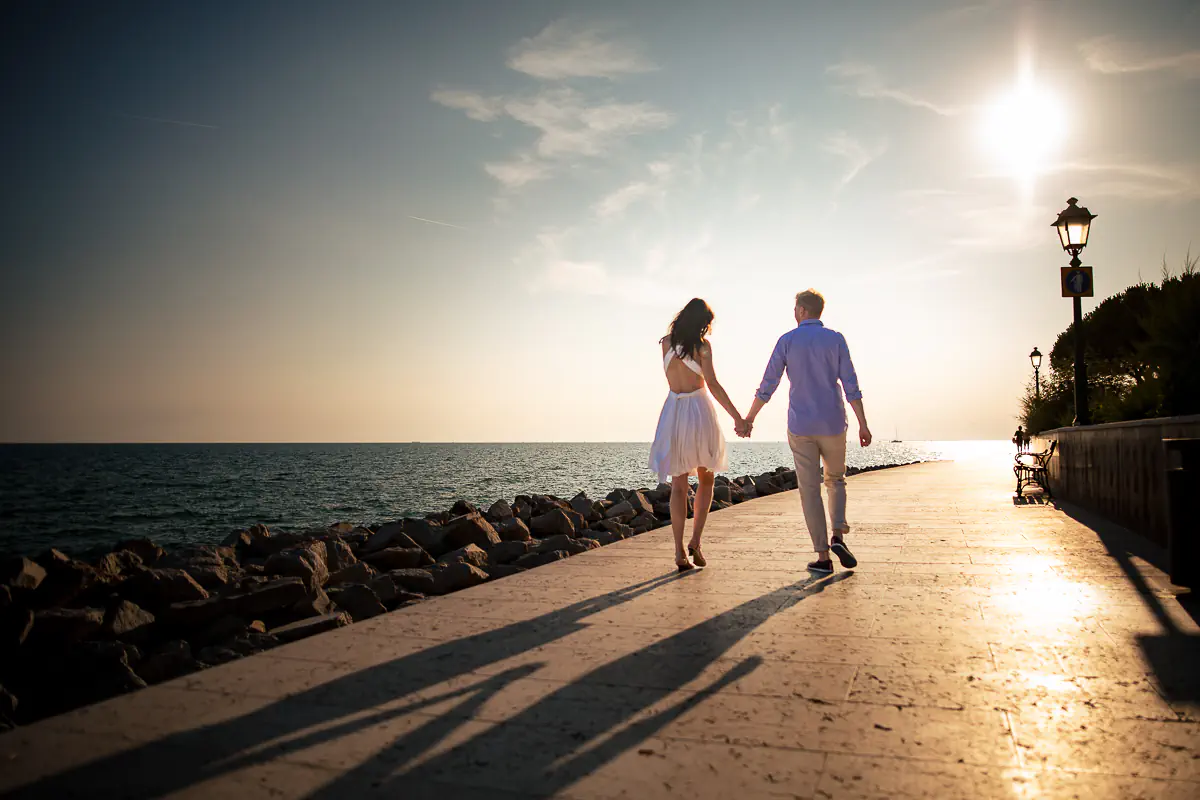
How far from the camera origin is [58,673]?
18.6ft

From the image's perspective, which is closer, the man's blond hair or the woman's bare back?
the woman's bare back

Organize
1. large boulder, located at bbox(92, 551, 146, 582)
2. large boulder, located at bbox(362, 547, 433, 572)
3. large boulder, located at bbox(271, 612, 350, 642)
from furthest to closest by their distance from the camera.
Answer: large boulder, located at bbox(362, 547, 433, 572) < large boulder, located at bbox(92, 551, 146, 582) < large boulder, located at bbox(271, 612, 350, 642)

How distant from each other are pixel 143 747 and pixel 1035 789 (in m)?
2.88

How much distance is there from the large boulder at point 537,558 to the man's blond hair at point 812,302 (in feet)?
13.2

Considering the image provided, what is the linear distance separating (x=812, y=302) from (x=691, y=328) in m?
1.20

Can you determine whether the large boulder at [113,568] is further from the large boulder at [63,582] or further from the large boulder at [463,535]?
the large boulder at [463,535]

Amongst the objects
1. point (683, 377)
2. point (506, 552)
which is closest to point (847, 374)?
point (683, 377)

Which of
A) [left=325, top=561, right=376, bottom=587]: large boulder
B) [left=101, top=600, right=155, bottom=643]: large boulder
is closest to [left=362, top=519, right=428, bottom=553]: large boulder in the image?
[left=325, top=561, right=376, bottom=587]: large boulder

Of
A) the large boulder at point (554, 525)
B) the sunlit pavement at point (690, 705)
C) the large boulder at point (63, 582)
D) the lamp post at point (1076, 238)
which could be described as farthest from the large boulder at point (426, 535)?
the lamp post at point (1076, 238)

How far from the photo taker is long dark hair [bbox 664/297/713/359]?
629 cm

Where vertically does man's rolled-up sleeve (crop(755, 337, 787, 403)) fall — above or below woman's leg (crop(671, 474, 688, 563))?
above

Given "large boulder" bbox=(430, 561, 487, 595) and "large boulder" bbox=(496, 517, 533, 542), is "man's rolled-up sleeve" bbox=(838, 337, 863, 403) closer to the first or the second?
"large boulder" bbox=(430, 561, 487, 595)

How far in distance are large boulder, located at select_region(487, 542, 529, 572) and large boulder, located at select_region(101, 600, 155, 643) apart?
12.6 feet

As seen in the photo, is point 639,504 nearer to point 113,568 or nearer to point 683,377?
point 113,568
